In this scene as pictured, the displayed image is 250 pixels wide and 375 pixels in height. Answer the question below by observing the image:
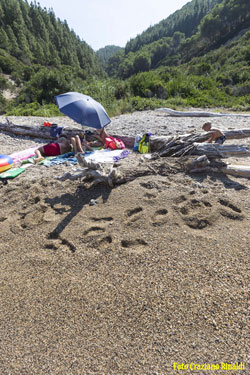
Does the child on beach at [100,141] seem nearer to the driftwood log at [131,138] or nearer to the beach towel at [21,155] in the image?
the driftwood log at [131,138]

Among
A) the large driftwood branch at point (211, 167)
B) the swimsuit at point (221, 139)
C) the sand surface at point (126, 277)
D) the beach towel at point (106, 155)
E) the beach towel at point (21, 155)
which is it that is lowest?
the sand surface at point (126, 277)

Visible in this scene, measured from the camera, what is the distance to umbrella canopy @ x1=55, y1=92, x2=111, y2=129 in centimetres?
395

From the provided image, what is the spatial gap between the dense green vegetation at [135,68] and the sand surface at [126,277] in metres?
8.05

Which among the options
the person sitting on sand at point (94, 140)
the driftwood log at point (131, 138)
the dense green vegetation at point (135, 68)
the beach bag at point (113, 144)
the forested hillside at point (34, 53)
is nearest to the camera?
the driftwood log at point (131, 138)

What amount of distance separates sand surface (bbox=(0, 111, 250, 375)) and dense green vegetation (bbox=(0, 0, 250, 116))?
8046mm

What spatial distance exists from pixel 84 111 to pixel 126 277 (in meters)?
3.22

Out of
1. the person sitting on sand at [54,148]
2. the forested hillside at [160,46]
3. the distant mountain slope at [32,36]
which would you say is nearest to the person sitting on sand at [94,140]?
the person sitting on sand at [54,148]

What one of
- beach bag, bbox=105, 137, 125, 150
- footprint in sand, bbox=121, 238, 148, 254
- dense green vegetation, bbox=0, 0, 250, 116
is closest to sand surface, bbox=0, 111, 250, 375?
footprint in sand, bbox=121, 238, 148, 254

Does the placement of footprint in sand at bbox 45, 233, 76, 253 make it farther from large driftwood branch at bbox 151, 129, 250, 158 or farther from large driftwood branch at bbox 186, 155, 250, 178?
large driftwood branch at bbox 151, 129, 250, 158

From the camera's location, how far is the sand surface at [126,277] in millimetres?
1554

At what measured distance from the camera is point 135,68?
62.5m

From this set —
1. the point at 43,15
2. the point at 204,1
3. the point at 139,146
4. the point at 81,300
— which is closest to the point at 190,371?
the point at 81,300

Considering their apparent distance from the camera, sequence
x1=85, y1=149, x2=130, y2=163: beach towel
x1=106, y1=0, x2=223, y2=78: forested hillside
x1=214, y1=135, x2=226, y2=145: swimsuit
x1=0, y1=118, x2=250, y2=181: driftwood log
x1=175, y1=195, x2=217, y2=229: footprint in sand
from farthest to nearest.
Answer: x1=106, y1=0, x2=223, y2=78: forested hillside
x1=85, y1=149, x2=130, y2=163: beach towel
x1=214, y1=135, x2=226, y2=145: swimsuit
x1=0, y1=118, x2=250, y2=181: driftwood log
x1=175, y1=195, x2=217, y2=229: footprint in sand

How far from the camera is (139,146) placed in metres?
5.12
